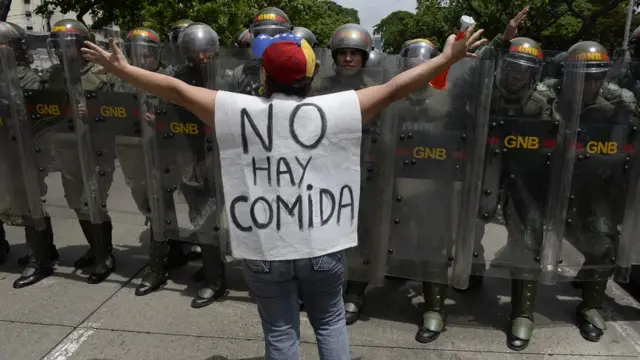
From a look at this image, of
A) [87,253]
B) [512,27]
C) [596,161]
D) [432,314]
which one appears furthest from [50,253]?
[596,161]

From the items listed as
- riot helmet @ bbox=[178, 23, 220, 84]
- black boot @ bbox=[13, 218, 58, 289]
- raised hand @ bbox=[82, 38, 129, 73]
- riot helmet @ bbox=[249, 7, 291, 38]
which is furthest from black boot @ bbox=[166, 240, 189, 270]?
raised hand @ bbox=[82, 38, 129, 73]

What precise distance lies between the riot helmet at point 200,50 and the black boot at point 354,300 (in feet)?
5.76

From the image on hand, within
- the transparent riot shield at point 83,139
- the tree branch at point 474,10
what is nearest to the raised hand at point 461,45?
the transparent riot shield at point 83,139

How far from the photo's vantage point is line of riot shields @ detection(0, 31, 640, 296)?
307cm

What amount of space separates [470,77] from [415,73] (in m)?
0.97

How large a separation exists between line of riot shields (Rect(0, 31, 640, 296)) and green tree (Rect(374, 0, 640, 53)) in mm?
15527

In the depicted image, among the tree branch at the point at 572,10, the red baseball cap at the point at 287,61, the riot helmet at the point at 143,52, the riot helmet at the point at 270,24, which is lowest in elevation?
the red baseball cap at the point at 287,61

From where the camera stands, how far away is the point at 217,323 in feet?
11.8

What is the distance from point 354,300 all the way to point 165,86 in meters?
2.14

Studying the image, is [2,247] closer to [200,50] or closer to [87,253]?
[87,253]

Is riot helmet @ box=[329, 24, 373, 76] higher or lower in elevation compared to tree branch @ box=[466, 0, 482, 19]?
lower

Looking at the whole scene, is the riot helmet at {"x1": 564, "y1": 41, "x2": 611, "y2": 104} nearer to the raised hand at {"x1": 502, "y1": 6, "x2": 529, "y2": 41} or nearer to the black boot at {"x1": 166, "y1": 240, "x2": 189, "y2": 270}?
the raised hand at {"x1": 502, "y1": 6, "x2": 529, "y2": 41}

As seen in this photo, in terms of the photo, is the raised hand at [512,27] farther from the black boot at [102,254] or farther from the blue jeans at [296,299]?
the black boot at [102,254]

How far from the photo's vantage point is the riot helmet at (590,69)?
2.96m
